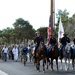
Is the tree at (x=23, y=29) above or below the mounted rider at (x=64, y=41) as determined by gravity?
above

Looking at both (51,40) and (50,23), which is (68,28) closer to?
(50,23)

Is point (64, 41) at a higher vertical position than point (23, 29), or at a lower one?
lower

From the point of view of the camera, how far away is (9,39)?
11425cm

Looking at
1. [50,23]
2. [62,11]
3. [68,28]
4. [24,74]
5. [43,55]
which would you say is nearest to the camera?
[24,74]

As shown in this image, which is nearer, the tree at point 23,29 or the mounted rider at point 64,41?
the mounted rider at point 64,41

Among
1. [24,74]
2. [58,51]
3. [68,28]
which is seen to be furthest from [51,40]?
[68,28]

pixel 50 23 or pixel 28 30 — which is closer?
pixel 50 23

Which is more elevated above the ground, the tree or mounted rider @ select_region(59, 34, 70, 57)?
the tree

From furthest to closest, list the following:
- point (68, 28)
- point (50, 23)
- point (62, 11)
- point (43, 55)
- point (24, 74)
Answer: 1. point (62, 11)
2. point (68, 28)
3. point (50, 23)
4. point (43, 55)
5. point (24, 74)

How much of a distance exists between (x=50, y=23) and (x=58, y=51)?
11751 mm

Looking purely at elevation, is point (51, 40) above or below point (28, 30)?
below

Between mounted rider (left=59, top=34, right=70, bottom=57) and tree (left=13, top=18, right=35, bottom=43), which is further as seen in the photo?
tree (left=13, top=18, right=35, bottom=43)

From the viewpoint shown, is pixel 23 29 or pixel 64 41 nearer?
pixel 64 41

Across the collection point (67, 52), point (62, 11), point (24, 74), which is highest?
point (62, 11)
